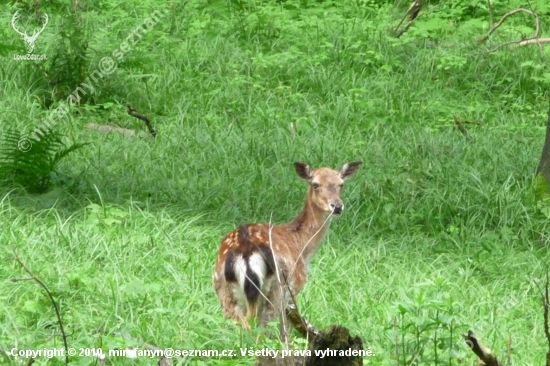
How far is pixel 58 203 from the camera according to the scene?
7.35 metres

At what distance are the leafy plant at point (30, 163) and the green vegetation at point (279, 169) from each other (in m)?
0.03

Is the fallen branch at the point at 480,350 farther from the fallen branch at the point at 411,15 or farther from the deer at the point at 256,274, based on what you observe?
the fallen branch at the point at 411,15

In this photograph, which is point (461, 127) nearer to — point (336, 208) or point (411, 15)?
point (411, 15)

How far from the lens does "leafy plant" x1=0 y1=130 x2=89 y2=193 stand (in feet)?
24.5

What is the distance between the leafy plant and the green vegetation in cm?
3

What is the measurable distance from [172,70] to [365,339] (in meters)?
5.59

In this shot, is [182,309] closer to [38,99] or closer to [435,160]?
[435,160]

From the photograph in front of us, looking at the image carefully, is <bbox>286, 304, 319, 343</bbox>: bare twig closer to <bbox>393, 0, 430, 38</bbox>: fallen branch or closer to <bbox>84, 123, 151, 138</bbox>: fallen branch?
<bbox>84, 123, 151, 138</bbox>: fallen branch

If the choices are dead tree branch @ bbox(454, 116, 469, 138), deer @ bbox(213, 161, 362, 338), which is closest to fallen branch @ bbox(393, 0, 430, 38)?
dead tree branch @ bbox(454, 116, 469, 138)

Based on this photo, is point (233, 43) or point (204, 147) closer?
point (204, 147)

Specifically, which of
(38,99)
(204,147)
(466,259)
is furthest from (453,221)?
(38,99)

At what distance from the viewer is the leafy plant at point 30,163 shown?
24.5ft

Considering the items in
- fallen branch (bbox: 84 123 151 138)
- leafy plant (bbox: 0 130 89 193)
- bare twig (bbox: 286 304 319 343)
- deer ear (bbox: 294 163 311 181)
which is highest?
bare twig (bbox: 286 304 319 343)

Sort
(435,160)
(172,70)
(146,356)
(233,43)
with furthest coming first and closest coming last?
(233,43), (172,70), (435,160), (146,356)
